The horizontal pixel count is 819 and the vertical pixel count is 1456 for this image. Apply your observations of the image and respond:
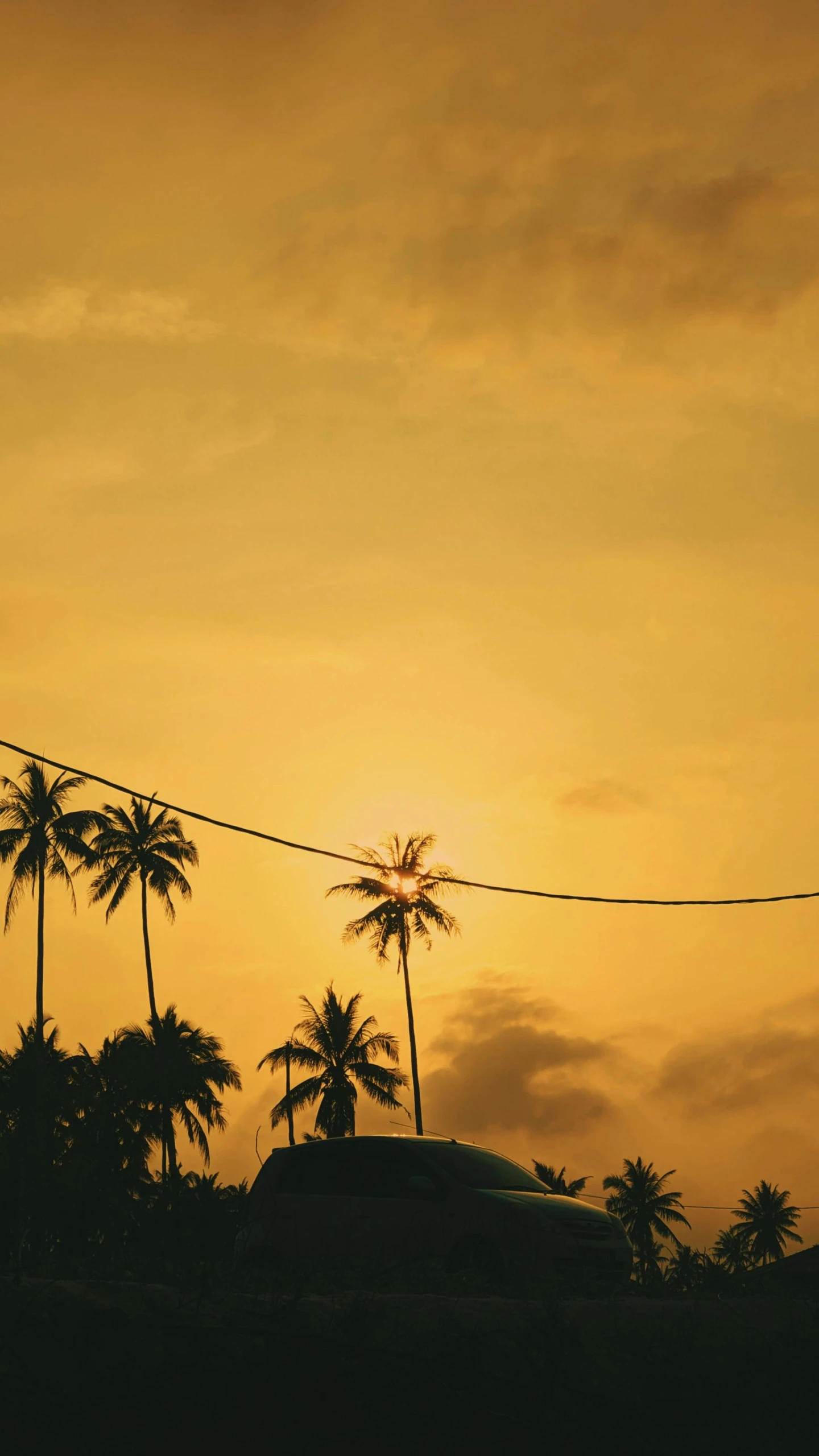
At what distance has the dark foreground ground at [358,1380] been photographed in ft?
15.7

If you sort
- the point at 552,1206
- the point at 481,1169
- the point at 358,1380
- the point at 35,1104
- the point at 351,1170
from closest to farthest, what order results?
the point at 358,1380 → the point at 552,1206 → the point at 481,1169 → the point at 351,1170 → the point at 35,1104

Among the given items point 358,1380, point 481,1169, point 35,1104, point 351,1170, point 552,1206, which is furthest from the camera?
point 35,1104

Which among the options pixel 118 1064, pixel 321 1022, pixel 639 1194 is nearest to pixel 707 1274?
pixel 118 1064

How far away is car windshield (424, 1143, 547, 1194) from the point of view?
11.3m

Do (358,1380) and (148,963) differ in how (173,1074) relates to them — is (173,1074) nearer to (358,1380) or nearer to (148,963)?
(148,963)

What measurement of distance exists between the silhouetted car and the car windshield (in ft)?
0.05

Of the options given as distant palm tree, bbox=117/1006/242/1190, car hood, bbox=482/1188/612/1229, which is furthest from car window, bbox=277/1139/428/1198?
distant palm tree, bbox=117/1006/242/1190

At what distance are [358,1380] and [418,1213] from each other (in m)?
6.12

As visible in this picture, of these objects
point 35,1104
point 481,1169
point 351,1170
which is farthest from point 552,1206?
point 35,1104

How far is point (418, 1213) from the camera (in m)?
11.0

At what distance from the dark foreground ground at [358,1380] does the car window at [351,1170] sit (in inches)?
212

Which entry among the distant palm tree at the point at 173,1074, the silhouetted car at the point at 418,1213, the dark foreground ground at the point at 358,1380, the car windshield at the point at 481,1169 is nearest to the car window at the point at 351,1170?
the silhouetted car at the point at 418,1213

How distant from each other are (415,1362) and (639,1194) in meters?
94.6

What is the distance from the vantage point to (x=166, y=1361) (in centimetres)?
500
